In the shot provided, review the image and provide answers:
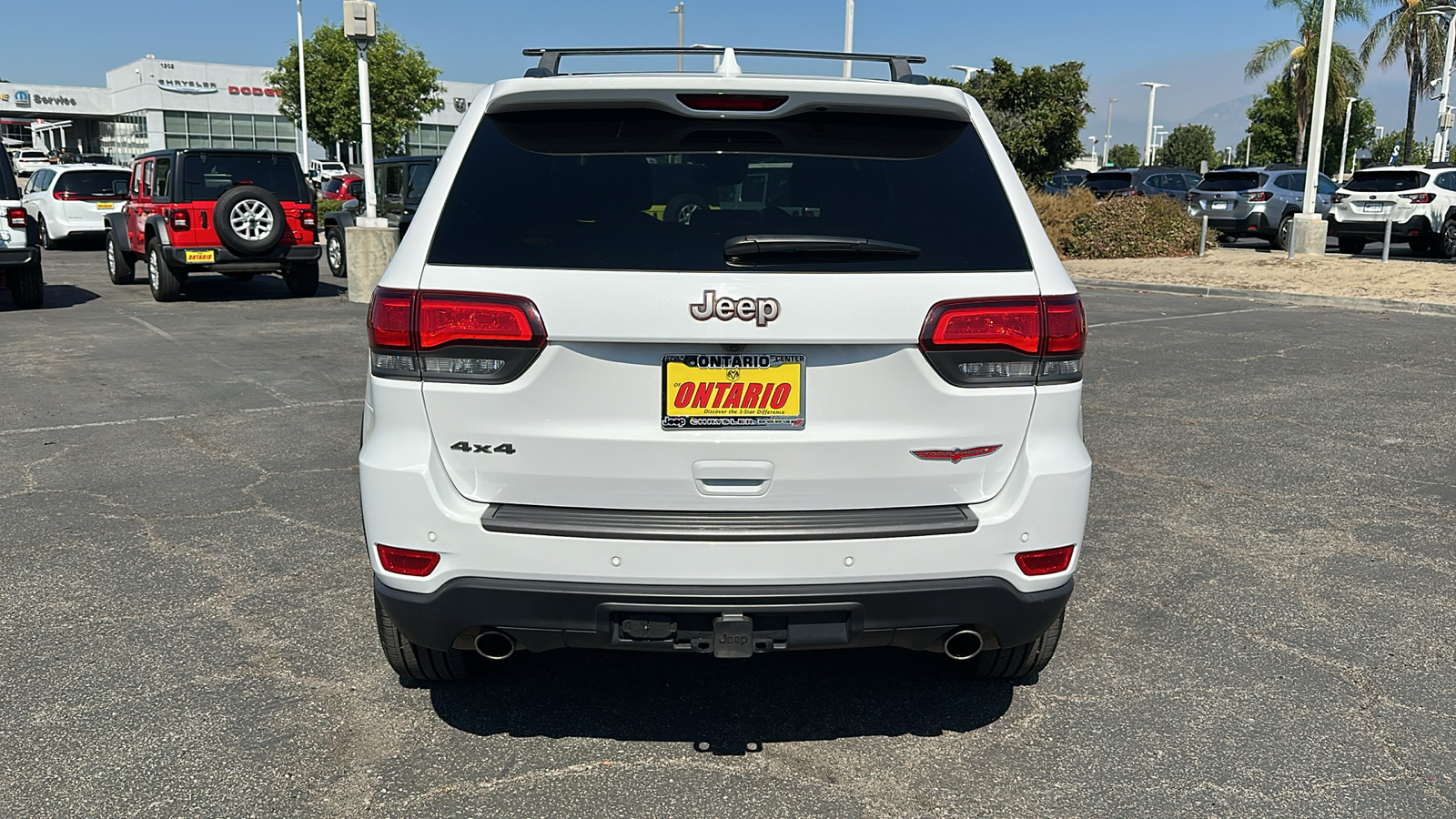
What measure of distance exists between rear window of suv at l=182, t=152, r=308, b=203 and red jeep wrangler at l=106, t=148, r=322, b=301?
0.04 feet

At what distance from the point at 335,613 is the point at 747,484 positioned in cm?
219

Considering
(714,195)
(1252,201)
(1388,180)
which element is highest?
(1388,180)

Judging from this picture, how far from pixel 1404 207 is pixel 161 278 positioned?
2021 centimetres

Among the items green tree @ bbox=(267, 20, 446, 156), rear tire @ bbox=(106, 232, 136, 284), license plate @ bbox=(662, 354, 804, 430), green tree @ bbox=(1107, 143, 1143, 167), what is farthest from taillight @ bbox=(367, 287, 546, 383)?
green tree @ bbox=(1107, 143, 1143, 167)

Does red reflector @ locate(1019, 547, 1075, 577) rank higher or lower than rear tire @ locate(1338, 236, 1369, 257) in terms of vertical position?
lower

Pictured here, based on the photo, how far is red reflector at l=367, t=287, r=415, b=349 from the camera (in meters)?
2.90

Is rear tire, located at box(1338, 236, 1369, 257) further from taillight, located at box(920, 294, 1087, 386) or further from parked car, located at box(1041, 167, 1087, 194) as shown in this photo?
taillight, located at box(920, 294, 1087, 386)

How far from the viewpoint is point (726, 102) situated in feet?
10.0

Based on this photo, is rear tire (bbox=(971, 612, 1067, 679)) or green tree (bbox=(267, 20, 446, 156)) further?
green tree (bbox=(267, 20, 446, 156))

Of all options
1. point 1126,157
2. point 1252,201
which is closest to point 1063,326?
point 1252,201

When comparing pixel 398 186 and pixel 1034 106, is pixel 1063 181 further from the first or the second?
pixel 398 186

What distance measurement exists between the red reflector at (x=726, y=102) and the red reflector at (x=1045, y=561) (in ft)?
4.36

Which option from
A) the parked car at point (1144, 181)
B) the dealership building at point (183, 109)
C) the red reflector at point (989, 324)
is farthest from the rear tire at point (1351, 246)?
the dealership building at point (183, 109)

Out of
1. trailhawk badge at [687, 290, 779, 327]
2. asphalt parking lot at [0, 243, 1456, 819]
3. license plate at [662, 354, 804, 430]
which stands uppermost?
trailhawk badge at [687, 290, 779, 327]
